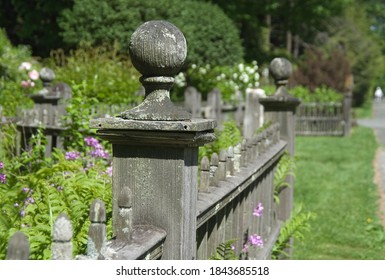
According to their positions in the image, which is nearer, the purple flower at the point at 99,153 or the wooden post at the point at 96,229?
the wooden post at the point at 96,229

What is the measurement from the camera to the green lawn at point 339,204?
6.84 meters

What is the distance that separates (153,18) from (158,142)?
1809 centimetres

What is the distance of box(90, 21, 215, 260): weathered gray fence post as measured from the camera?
2.51 m

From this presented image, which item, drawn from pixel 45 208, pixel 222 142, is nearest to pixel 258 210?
pixel 222 142

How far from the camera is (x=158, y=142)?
2.53 meters

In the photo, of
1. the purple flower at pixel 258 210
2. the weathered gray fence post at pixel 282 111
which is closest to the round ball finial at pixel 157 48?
the purple flower at pixel 258 210

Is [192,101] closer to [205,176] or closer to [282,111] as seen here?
[282,111]

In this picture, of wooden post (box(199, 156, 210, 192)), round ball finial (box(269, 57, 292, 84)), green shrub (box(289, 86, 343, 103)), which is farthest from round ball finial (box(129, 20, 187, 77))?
green shrub (box(289, 86, 343, 103))

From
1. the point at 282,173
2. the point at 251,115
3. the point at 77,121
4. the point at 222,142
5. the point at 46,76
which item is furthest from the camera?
the point at 251,115

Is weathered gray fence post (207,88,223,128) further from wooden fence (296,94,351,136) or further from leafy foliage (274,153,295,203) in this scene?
wooden fence (296,94,351,136)

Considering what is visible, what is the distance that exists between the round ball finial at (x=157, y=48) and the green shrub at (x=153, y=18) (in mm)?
16951

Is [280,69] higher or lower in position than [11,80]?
higher

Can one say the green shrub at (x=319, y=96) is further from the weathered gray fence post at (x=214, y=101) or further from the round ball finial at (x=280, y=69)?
the round ball finial at (x=280, y=69)
